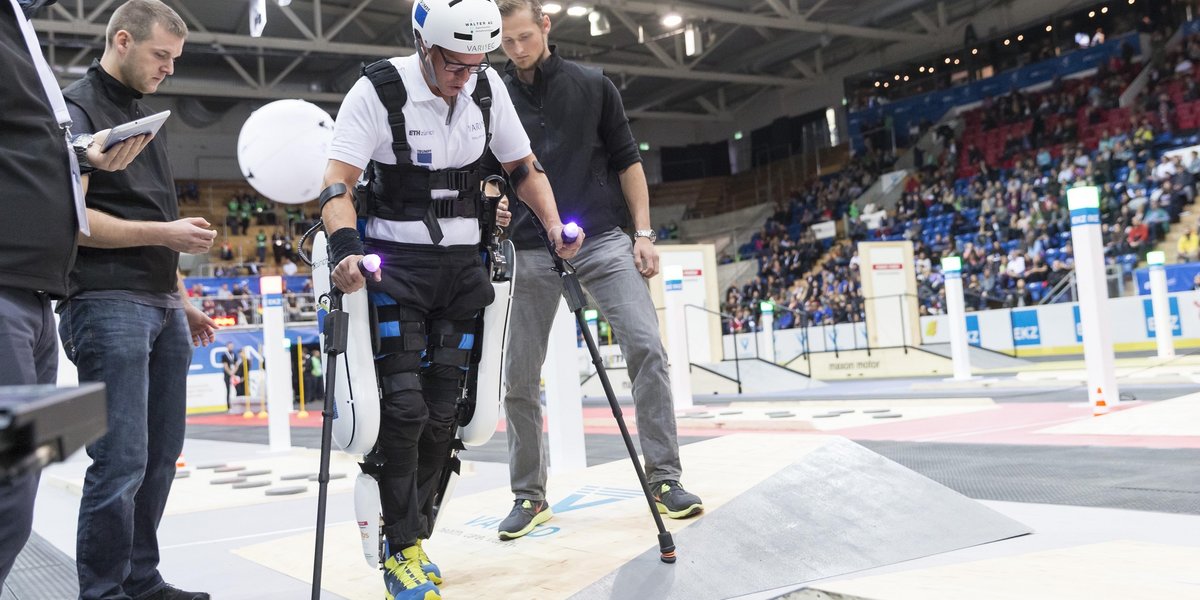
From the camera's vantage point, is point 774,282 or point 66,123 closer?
point 66,123

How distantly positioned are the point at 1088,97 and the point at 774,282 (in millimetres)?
9231

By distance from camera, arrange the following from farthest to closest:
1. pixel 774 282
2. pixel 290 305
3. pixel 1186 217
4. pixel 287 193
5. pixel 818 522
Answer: pixel 774 282 → pixel 290 305 → pixel 1186 217 → pixel 287 193 → pixel 818 522

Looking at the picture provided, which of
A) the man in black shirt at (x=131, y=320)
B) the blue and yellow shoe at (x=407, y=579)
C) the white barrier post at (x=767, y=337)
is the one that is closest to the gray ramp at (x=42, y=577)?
the man in black shirt at (x=131, y=320)

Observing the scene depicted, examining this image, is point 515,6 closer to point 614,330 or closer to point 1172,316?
point 614,330

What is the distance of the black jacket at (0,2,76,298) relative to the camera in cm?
187

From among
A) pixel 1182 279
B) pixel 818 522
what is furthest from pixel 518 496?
pixel 1182 279

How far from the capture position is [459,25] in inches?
101

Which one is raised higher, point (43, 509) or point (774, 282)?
point (774, 282)

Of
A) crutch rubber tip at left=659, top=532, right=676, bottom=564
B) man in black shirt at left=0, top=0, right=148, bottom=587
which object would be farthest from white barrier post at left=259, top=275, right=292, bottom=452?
man in black shirt at left=0, top=0, right=148, bottom=587

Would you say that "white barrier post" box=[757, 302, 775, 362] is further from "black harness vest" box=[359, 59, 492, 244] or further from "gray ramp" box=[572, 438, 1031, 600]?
"black harness vest" box=[359, 59, 492, 244]

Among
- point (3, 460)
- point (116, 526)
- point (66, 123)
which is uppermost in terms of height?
point (66, 123)

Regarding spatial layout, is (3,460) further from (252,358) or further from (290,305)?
(290,305)

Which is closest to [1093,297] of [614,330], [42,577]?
[614,330]

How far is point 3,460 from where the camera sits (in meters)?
0.86
